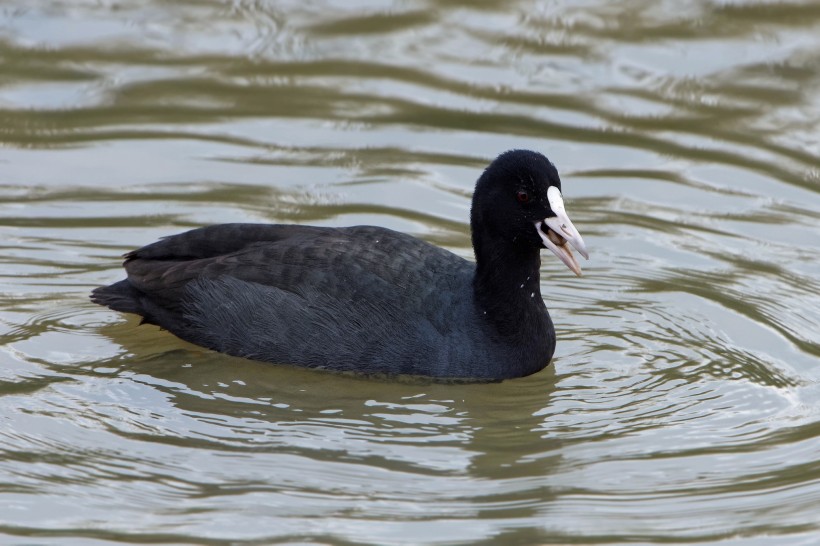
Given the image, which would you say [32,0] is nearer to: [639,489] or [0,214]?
[0,214]

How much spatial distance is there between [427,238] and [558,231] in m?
1.95

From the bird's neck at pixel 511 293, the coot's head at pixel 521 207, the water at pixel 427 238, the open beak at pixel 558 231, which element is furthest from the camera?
the bird's neck at pixel 511 293

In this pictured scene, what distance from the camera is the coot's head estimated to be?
729 centimetres

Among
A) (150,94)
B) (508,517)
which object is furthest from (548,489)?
(150,94)

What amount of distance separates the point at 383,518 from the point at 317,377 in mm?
1657

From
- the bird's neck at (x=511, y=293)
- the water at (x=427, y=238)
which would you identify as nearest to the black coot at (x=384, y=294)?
the bird's neck at (x=511, y=293)

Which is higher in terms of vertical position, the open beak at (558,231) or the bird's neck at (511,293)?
the open beak at (558,231)

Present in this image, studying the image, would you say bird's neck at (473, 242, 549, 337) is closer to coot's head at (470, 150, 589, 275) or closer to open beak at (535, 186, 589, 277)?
coot's head at (470, 150, 589, 275)

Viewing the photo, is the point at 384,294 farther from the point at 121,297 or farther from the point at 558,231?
the point at 121,297

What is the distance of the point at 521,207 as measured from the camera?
736 centimetres

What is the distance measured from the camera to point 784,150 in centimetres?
1011

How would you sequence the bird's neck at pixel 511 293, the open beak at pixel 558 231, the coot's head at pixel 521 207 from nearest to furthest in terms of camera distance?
the open beak at pixel 558 231 → the coot's head at pixel 521 207 → the bird's neck at pixel 511 293

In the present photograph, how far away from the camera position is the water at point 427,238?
239 inches

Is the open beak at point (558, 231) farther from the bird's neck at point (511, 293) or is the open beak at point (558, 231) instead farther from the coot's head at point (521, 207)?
the bird's neck at point (511, 293)
